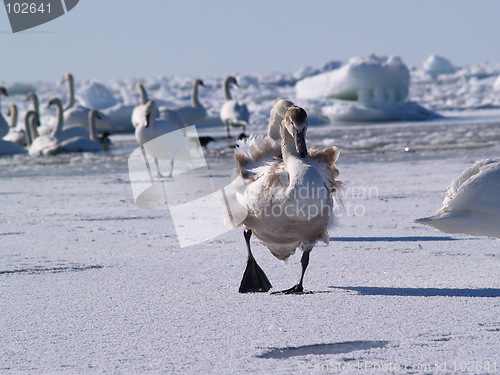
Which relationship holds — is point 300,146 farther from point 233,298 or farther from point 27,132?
point 27,132

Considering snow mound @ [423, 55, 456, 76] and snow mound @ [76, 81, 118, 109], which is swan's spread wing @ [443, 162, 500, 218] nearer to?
snow mound @ [76, 81, 118, 109]

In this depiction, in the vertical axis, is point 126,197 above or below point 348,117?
above

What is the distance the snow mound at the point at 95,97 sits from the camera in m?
31.7

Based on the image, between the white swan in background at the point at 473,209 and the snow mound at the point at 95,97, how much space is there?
28.8 m

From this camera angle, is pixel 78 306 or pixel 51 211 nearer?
pixel 78 306

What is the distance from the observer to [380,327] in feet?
9.89

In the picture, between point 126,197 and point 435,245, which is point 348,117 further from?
point 435,245

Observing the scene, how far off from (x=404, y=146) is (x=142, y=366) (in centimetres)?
1133

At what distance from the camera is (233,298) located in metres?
3.62

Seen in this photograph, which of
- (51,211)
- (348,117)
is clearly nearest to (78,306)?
(51,211)

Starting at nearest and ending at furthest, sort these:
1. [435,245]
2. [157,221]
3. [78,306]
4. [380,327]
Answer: [380,327] → [78,306] → [435,245] → [157,221]

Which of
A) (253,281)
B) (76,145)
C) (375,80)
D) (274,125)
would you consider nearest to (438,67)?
(375,80)

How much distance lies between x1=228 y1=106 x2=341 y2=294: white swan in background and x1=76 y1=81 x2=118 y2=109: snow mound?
28.4 metres

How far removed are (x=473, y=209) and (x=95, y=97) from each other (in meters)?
29.3
